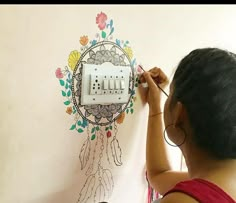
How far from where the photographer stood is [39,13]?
77 cm

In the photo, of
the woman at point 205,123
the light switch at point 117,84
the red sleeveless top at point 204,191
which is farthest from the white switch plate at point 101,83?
the red sleeveless top at point 204,191

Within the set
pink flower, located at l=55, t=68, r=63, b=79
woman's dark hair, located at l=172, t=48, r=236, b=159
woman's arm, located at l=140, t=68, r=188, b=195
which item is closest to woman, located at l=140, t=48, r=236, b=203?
woman's dark hair, located at l=172, t=48, r=236, b=159

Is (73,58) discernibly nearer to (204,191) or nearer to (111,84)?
(111,84)

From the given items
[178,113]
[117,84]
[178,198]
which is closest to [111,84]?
[117,84]

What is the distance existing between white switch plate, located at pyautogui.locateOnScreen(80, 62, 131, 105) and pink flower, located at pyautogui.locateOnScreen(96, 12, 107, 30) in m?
0.11

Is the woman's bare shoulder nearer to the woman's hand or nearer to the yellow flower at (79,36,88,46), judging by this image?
the woman's hand

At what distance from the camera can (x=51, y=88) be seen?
832 mm

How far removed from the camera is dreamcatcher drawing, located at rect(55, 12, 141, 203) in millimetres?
875

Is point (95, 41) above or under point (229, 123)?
above

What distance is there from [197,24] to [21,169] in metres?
0.74

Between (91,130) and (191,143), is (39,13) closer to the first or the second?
(91,130)

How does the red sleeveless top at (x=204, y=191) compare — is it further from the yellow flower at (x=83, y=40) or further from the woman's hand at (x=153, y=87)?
the yellow flower at (x=83, y=40)

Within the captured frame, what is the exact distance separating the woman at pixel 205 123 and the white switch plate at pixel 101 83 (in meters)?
0.18
